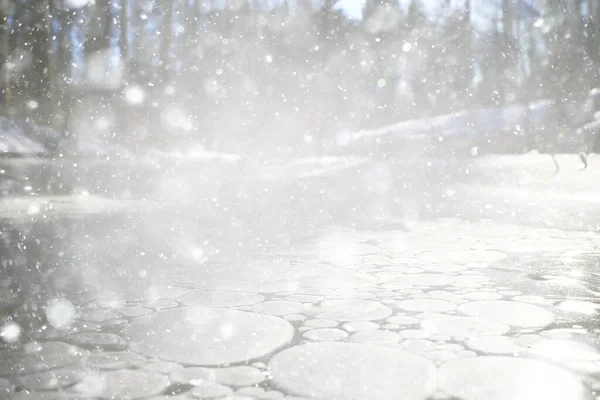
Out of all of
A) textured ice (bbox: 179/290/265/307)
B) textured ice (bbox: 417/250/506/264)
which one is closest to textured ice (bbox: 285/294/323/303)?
textured ice (bbox: 179/290/265/307)

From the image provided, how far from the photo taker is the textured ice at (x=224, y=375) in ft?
4.76

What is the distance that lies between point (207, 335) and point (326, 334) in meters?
0.46

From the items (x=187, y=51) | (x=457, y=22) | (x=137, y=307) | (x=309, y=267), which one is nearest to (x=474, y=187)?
(x=309, y=267)

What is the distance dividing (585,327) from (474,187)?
223 inches

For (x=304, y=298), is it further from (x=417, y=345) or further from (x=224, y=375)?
(x=224, y=375)

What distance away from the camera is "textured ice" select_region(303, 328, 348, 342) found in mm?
1819

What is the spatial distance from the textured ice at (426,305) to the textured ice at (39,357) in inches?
53.4

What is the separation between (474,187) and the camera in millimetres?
7301

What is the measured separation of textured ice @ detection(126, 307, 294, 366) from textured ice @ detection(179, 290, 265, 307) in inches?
4.1

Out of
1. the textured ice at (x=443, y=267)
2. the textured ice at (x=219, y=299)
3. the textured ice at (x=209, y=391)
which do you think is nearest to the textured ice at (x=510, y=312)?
the textured ice at (x=443, y=267)

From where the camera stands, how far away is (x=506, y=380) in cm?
144

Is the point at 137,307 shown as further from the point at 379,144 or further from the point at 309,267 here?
the point at 379,144

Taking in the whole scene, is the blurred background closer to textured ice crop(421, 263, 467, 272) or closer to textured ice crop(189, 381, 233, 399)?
textured ice crop(421, 263, 467, 272)

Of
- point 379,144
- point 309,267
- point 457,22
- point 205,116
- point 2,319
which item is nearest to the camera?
point 2,319
